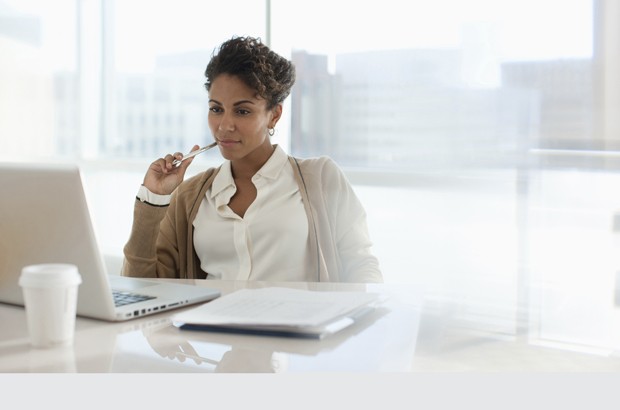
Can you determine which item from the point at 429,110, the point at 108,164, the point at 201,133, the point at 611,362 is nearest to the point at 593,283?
the point at 611,362

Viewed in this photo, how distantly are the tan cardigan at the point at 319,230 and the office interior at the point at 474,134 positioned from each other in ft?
3.47

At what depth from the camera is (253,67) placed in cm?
190

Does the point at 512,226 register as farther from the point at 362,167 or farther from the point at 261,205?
the point at 261,205

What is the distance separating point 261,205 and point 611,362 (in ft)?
6.59

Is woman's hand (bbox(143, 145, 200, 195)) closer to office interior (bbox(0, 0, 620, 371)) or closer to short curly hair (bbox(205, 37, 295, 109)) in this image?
short curly hair (bbox(205, 37, 295, 109))

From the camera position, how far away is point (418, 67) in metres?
3.43

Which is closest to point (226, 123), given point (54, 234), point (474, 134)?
point (54, 234)

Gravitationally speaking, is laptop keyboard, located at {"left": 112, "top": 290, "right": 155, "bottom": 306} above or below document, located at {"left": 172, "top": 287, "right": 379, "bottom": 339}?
below

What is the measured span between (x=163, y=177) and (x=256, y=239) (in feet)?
0.91

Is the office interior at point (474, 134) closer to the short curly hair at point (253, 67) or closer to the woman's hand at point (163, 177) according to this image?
the short curly hair at point (253, 67)

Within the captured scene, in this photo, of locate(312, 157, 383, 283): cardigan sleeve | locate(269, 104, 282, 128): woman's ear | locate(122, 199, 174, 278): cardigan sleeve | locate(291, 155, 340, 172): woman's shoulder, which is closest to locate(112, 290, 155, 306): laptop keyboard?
locate(122, 199, 174, 278): cardigan sleeve

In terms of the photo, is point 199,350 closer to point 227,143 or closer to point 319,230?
point 319,230

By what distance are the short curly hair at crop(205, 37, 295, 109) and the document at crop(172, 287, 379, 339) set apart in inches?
35.7

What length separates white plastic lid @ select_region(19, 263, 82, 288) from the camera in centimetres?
83
